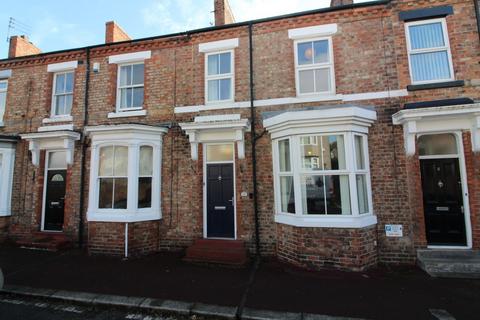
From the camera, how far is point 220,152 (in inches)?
294

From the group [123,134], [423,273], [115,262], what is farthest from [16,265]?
[423,273]

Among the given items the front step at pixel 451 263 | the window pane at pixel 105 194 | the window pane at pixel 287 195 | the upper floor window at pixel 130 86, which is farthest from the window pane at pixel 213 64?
the front step at pixel 451 263

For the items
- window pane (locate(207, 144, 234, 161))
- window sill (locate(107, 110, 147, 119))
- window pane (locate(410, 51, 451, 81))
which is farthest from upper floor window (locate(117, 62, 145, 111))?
window pane (locate(410, 51, 451, 81))

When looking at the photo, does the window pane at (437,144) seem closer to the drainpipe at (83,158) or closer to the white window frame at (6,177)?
the drainpipe at (83,158)

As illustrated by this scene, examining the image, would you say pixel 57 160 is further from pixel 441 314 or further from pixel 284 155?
pixel 441 314

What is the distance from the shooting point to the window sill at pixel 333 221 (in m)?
5.69

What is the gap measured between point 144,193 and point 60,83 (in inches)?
211

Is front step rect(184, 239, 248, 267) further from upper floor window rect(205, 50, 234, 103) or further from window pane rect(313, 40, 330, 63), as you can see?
window pane rect(313, 40, 330, 63)

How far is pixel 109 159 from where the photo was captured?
7477 millimetres

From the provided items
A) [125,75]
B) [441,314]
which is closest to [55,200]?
[125,75]

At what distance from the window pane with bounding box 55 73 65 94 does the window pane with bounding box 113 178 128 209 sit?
14.5ft

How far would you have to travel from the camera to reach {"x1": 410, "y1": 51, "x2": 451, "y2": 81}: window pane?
6441 millimetres

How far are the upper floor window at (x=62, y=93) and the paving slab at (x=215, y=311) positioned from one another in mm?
7992

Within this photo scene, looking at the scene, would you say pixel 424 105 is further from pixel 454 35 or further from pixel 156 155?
pixel 156 155
